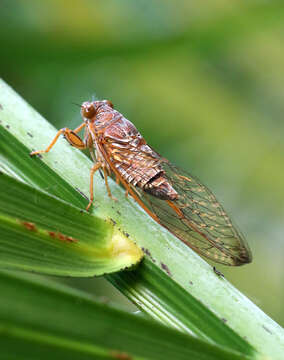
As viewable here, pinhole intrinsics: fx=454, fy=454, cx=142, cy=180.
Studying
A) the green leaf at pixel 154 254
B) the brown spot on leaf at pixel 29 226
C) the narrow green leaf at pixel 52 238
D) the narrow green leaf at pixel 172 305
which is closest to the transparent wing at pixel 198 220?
the green leaf at pixel 154 254

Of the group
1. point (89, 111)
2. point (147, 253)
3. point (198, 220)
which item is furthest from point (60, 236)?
point (89, 111)

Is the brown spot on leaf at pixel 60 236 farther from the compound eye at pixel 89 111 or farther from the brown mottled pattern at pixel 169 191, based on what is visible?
the compound eye at pixel 89 111

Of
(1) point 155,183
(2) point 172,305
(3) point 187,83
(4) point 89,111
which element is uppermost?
(3) point 187,83

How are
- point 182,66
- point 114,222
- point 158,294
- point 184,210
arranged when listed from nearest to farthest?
point 158,294, point 114,222, point 184,210, point 182,66

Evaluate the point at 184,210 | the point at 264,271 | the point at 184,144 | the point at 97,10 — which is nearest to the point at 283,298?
the point at 264,271

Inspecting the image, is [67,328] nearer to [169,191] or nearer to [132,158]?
[169,191]

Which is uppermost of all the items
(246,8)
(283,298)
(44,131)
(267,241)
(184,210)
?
(246,8)

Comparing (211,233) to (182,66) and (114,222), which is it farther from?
(182,66)
